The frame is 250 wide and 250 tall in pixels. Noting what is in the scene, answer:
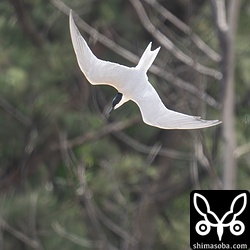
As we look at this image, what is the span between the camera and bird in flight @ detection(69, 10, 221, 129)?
1.97 meters

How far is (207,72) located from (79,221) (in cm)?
120

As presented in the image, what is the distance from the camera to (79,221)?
4.75 meters

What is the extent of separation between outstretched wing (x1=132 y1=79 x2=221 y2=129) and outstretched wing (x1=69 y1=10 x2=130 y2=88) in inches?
2.1

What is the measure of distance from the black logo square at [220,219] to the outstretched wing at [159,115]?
4.13ft

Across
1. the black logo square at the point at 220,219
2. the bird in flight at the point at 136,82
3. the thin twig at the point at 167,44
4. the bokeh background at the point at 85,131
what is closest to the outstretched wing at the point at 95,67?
the bird in flight at the point at 136,82

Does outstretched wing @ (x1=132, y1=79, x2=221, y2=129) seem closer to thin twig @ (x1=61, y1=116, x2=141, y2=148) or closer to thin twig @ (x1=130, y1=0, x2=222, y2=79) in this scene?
thin twig @ (x1=130, y1=0, x2=222, y2=79)

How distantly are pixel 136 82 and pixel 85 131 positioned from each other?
260cm

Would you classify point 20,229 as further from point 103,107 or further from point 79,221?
point 103,107

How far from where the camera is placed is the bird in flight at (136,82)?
6.47 feet

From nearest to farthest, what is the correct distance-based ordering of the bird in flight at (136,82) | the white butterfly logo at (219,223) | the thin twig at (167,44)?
the bird in flight at (136,82), the white butterfly logo at (219,223), the thin twig at (167,44)

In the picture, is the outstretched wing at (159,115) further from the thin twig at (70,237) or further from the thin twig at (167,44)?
the thin twig at (70,237)

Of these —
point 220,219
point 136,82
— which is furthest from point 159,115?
point 220,219

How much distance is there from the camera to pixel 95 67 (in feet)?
6.84

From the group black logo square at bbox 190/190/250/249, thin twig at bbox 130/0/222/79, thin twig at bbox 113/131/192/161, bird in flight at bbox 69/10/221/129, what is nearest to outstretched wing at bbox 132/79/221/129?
bird in flight at bbox 69/10/221/129
